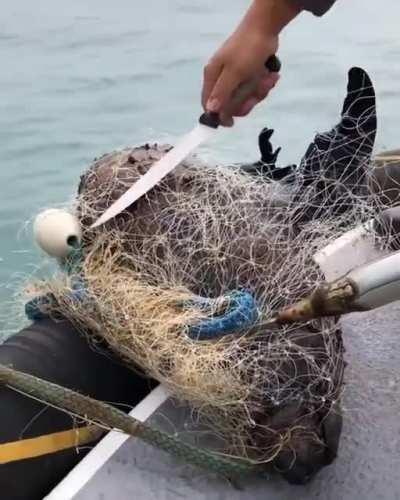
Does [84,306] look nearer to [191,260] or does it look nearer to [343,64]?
[191,260]

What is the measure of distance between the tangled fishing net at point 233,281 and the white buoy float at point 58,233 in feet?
0.06

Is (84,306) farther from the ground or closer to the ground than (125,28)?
farther from the ground

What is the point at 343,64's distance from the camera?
499 centimetres

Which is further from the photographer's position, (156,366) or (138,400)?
(138,400)

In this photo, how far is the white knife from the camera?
1.36 m

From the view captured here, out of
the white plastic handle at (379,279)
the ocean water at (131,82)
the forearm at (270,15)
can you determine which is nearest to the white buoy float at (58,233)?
the forearm at (270,15)

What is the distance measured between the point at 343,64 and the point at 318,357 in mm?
3971

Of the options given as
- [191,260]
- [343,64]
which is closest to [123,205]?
[191,260]

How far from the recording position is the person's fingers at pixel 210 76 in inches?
52.2

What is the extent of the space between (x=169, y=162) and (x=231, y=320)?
0.28m

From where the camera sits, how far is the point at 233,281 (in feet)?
4.28

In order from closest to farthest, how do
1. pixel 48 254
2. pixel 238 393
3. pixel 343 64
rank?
pixel 238 393 < pixel 48 254 < pixel 343 64

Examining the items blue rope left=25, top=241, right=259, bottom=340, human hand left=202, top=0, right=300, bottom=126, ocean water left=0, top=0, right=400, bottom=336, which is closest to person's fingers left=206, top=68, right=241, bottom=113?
human hand left=202, top=0, right=300, bottom=126

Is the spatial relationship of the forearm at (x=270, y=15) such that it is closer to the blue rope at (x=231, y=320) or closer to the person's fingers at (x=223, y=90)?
the person's fingers at (x=223, y=90)
